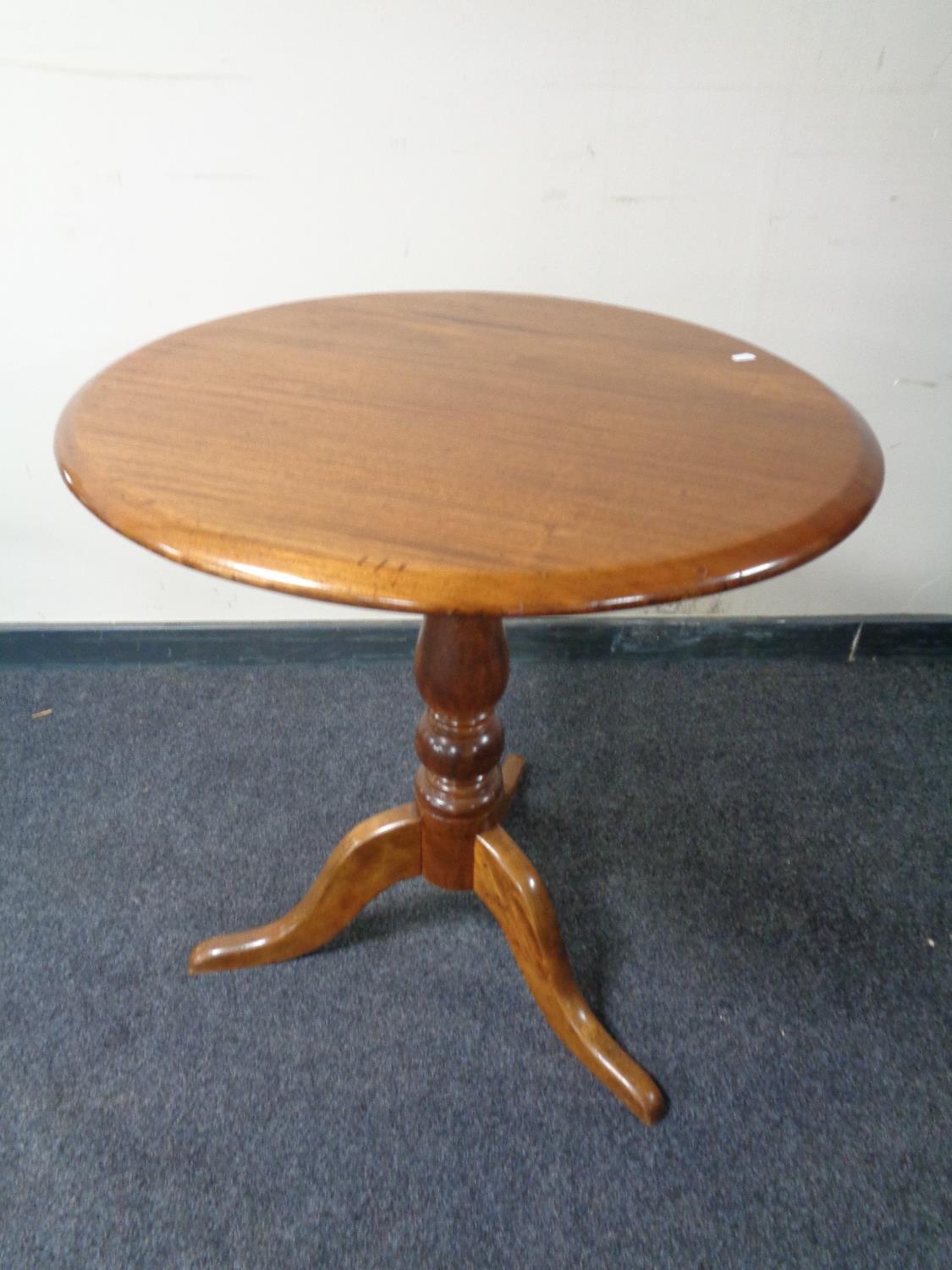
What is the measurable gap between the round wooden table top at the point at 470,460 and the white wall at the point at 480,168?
45 cm

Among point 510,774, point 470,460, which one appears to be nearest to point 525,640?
point 510,774

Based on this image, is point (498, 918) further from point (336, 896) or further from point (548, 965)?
point (336, 896)

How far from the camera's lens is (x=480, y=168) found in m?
1.38

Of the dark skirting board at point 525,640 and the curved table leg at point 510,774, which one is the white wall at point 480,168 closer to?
the dark skirting board at point 525,640

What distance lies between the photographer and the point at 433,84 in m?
1.32

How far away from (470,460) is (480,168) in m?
0.83

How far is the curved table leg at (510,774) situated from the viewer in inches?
56.4

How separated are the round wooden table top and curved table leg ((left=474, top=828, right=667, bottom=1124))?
0.52 m

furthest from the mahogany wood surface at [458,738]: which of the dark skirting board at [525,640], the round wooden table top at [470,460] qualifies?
the dark skirting board at [525,640]

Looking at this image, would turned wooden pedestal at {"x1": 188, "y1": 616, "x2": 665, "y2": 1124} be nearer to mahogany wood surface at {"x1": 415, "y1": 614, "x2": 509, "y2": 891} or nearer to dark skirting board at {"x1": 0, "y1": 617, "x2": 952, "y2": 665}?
mahogany wood surface at {"x1": 415, "y1": 614, "x2": 509, "y2": 891}

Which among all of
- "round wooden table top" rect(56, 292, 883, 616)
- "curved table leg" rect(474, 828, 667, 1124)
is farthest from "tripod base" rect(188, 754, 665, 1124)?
"round wooden table top" rect(56, 292, 883, 616)

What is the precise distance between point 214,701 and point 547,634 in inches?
25.7

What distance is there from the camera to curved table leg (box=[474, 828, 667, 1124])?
42.3 inches

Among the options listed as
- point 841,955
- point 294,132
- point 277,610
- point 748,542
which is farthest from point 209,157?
point 841,955
